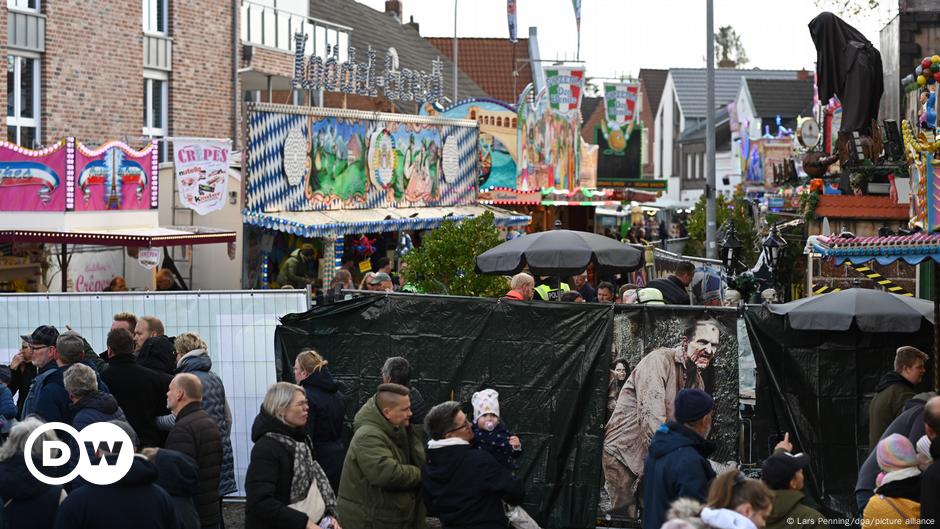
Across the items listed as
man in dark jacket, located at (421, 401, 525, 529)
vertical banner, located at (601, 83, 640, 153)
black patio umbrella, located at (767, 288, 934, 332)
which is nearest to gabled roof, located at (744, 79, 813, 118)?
vertical banner, located at (601, 83, 640, 153)

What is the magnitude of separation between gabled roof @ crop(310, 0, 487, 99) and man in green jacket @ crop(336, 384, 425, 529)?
3419cm

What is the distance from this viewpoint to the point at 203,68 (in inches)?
1244

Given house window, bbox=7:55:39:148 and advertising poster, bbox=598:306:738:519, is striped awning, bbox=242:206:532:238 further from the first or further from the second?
advertising poster, bbox=598:306:738:519

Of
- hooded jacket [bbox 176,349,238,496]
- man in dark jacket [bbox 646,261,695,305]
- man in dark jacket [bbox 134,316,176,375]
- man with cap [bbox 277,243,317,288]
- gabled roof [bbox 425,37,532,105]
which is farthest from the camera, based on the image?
gabled roof [bbox 425,37,532,105]

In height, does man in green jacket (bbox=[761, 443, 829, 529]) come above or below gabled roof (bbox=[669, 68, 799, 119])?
below

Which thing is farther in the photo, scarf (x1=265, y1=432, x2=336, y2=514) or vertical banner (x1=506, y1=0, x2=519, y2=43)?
vertical banner (x1=506, y1=0, x2=519, y2=43)

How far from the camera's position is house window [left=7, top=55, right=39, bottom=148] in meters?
25.6

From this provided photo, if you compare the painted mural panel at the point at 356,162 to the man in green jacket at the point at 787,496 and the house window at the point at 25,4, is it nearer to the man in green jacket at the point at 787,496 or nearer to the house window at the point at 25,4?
the house window at the point at 25,4

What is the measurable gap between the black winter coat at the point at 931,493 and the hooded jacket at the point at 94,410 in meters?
4.30

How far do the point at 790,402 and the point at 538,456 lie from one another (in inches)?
71.5

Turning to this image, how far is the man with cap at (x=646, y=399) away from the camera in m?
9.59

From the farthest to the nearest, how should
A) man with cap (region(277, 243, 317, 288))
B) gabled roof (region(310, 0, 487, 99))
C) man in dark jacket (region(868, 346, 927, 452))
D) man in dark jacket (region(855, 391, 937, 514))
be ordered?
gabled roof (region(310, 0, 487, 99)), man with cap (region(277, 243, 317, 288)), man in dark jacket (region(868, 346, 927, 452)), man in dark jacket (region(855, 391, 937, 514))

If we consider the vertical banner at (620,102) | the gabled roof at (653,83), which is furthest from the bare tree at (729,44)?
the vertical banner at (620,102)

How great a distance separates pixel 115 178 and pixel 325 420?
13.1m
